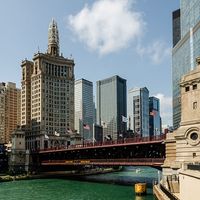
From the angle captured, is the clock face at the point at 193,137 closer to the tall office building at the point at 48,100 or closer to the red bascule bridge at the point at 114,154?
the red bascule bridge at the point at 114,154

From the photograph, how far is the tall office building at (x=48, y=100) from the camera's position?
572 ft

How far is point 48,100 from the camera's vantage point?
178 m

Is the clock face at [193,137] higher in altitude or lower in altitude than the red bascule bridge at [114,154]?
higher

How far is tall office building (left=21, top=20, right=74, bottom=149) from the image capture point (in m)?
174

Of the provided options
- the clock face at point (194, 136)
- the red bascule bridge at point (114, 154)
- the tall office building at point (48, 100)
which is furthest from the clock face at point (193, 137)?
the tall office building at point (48, 100)

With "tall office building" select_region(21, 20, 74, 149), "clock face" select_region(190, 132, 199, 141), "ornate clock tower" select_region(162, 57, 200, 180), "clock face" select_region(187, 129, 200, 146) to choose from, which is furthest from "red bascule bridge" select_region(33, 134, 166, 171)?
"tall office building" select_region(21, 20, 74, 149)

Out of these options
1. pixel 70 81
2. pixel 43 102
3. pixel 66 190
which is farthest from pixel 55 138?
pixel 66 190

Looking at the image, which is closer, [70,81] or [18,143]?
[18,143]

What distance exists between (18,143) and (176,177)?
326ft

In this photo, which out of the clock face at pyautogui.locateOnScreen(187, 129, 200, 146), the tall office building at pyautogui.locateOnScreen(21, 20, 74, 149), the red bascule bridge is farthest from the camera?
the tall office building at pyautogui.locateOnScreen(21, 20, 74, 149)

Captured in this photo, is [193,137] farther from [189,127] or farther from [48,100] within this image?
[48,100]

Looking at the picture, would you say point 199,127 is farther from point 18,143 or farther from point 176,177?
point 18,143

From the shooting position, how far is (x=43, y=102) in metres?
Answer: 176

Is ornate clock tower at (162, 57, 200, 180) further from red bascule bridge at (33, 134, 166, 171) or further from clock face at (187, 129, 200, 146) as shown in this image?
red bascule bridge at (33, 134, 166, 171)
